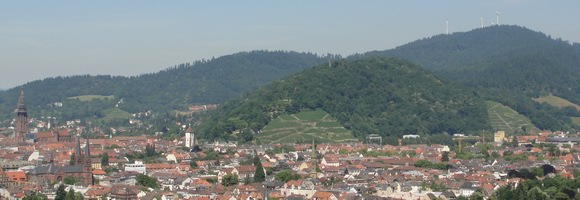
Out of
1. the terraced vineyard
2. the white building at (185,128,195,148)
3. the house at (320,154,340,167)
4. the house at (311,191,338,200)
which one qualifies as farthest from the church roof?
the terraced vineyard

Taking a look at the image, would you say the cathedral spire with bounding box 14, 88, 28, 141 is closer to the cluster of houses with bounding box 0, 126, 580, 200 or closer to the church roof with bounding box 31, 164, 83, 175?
the cluster of houses with bounding box 0, 126, 580, 200

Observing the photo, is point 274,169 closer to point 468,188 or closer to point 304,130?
point 468,188

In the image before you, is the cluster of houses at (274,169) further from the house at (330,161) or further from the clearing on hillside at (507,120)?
the clearing on hillside at (507,120)

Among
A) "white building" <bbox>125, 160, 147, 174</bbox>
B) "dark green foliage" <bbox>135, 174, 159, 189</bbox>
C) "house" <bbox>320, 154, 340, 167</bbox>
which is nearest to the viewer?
"dark green foliage" <bbox>135, 174, 159, 189</bbox>

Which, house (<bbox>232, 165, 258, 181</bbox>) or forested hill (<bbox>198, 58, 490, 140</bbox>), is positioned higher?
forested hill (<bbox>198, 58, 490, 140</bbox>)

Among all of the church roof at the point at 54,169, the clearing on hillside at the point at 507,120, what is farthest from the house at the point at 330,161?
the clearing on hillside at the point at 507,120

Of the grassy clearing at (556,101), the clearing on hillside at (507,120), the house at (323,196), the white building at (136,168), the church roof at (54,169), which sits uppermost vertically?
the grassy clearing at (556,101)

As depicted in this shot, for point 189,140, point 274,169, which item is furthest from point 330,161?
point 189,140
